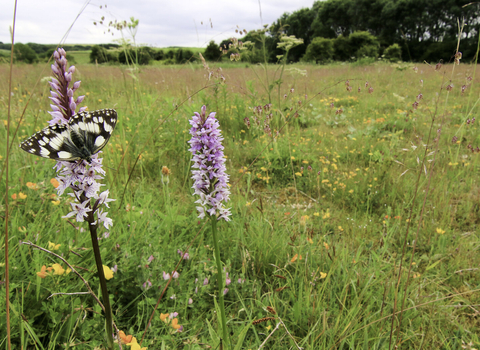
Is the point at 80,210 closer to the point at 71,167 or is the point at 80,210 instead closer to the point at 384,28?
the point at 71,167

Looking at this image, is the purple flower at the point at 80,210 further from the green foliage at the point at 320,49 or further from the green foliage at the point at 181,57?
the green foliage at the point at 320,49

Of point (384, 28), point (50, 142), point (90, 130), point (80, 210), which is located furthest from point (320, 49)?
point (80, 210)

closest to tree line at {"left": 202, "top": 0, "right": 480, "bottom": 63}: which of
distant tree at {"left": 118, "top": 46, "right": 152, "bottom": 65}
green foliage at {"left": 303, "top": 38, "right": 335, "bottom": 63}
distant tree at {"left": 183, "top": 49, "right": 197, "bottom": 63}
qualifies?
green foliage at {"left": 303, "top": 38, "right": 335, "bottom": 63}

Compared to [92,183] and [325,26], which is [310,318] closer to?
[92,183]

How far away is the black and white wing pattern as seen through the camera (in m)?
0.91

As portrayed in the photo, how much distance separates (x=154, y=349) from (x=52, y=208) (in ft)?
4.77

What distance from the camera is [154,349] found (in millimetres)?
1428

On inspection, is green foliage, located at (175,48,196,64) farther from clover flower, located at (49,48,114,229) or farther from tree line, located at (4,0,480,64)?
tree line, located at (4,0,480,64)

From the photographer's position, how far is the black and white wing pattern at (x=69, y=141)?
3.00 ft

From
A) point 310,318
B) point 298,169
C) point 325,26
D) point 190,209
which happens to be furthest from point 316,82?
point 325,26

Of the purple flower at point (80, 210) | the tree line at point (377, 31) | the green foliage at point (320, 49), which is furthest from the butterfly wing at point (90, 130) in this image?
the green foliage at point (320, 49)

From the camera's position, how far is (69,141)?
925mm

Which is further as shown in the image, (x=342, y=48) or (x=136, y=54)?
(x=342, y=48)

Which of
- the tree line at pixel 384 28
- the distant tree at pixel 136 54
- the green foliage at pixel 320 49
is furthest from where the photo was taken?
the green foliage at pixel 320 49
